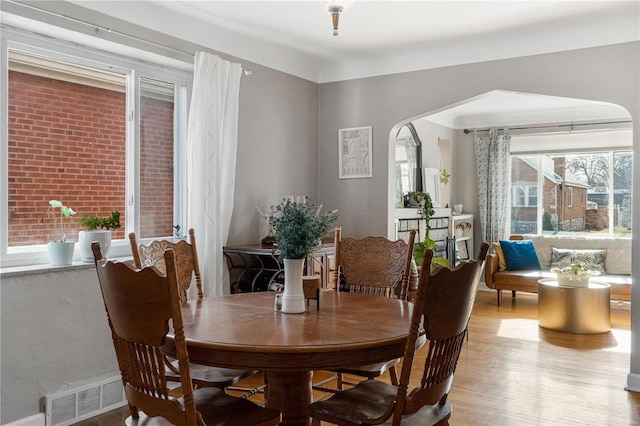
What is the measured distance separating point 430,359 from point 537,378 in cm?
249

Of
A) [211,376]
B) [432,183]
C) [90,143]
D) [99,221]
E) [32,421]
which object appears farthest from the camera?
[432,183]

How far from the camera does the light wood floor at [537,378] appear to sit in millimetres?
3201

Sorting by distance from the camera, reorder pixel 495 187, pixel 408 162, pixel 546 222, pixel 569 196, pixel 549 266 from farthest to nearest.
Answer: pixel 495 187, pixel 546 222, pixel 569 196, pixel 549 266, pixel 408 162

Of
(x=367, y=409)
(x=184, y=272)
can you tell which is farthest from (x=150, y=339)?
(x=184, y=272)

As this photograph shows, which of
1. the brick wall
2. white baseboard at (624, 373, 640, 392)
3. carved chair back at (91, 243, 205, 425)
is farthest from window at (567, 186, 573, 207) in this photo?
carved chair back at (91, 243, 205, 425)

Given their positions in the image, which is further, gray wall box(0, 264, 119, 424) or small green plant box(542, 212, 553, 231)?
small green plant box(542, 212, 553, 231)

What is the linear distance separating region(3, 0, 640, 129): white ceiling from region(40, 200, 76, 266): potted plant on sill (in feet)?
3.31

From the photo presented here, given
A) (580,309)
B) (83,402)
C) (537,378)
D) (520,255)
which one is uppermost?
(520,255)

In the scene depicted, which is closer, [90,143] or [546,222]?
[90,143]

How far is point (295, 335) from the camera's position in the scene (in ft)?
6.27

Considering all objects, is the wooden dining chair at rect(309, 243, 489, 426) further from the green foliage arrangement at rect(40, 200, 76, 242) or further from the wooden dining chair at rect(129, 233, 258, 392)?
the green foliage arrangement at rect(40, 200, 76, 242)

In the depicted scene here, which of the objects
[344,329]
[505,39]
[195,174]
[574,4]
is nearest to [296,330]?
[344,329]

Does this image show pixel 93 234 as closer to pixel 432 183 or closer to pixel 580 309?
pixel 580 309

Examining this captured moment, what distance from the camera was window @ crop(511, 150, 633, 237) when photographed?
23.1ft
